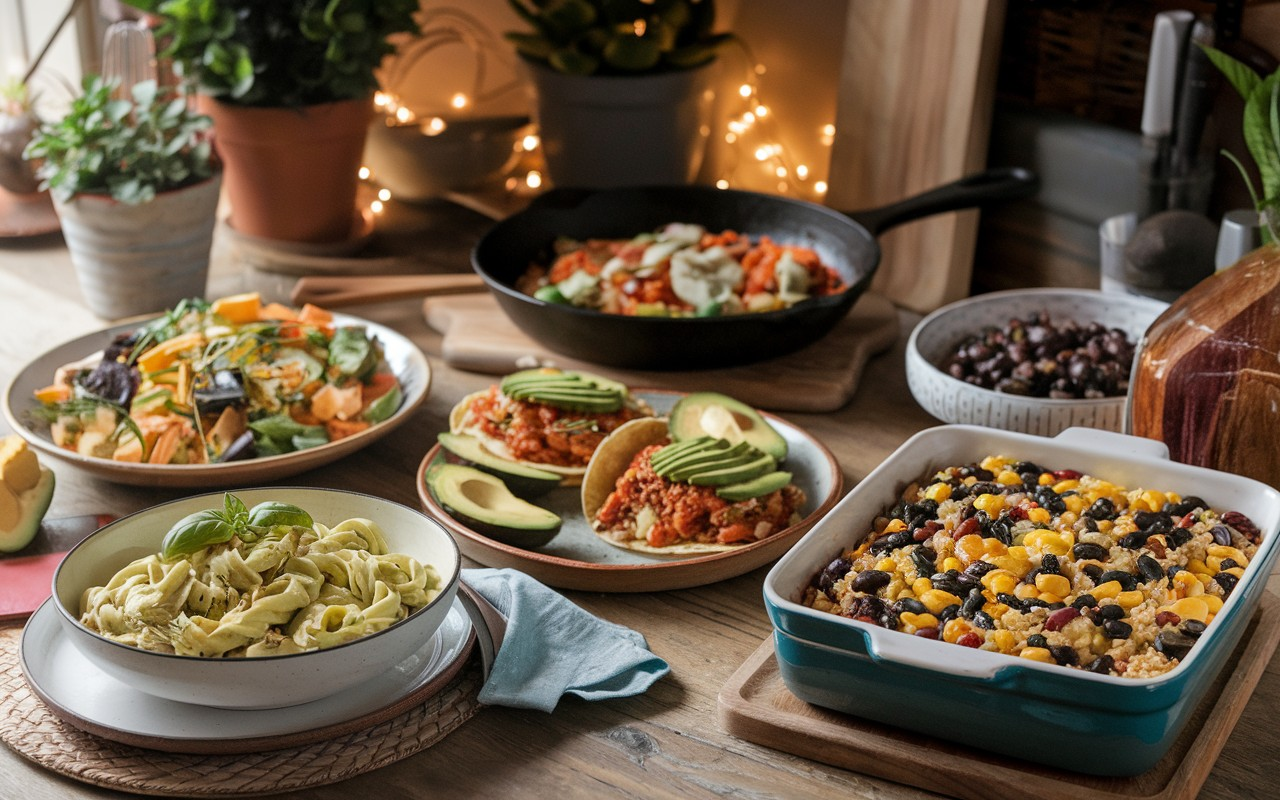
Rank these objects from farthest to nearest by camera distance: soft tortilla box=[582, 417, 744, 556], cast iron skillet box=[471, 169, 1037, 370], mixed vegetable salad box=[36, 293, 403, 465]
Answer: cast iron skillet box=[471, 169, 1037, 370] < mixed vegetable salad box=[36, 293, 403, 465] < soft tortilla box=[582, 417, 744, 556]

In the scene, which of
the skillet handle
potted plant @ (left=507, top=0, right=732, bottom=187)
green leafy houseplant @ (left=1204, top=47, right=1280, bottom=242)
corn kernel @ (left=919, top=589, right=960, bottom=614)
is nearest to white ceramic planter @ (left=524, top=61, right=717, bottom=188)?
potted plant @ (left=507, top=0, right=732, bottom=187)

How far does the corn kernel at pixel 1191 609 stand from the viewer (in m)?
1.26

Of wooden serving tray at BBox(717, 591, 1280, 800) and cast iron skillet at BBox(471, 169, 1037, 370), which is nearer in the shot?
wooden serving tray at BBox(717, 591, 1280, 800)

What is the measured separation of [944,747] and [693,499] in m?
0.51

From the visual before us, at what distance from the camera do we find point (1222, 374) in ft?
5.58

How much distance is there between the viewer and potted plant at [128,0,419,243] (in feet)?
8.24

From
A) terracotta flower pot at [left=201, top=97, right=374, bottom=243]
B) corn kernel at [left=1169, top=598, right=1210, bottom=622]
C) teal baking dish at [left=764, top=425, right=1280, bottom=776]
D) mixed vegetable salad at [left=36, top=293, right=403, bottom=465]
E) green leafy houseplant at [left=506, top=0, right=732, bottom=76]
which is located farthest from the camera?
green leafy houseplant at [left=506, top=0, right=732, bottom=76]

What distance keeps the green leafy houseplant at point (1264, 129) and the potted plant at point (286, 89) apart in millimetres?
1587

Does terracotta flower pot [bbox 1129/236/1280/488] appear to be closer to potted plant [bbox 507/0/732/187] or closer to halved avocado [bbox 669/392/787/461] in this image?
halved avocado [bbox 669/392/787/461]

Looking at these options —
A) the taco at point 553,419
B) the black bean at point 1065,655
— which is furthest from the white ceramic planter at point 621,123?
the black bean at point 1065,655

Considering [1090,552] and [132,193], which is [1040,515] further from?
[132,193]

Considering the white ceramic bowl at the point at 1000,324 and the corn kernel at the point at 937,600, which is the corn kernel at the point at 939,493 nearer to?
the corn kernel at the point at 937,600

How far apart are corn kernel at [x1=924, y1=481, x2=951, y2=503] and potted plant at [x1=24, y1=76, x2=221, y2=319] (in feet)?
5.11

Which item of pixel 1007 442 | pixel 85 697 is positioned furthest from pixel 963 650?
pixel 85 697
